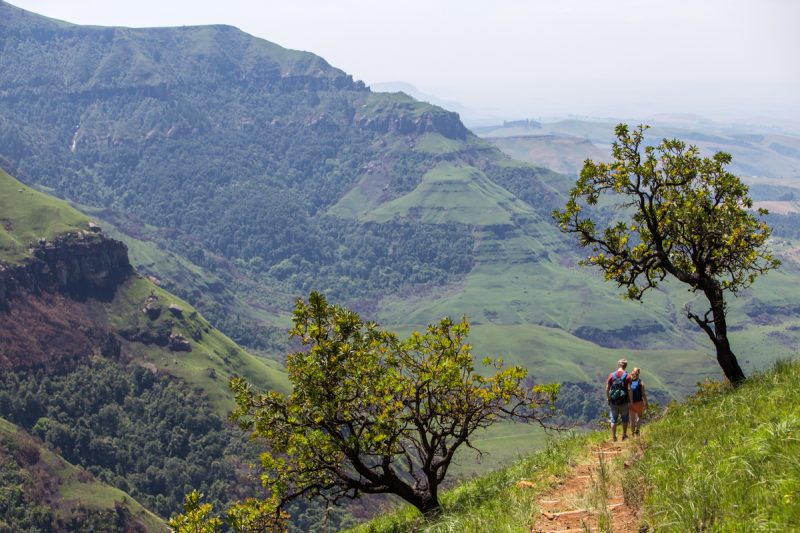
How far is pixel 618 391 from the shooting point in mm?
27906

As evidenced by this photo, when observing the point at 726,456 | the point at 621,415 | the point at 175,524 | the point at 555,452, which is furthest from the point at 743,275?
the point at 175,524

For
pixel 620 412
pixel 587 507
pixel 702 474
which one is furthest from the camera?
pixel 620 412

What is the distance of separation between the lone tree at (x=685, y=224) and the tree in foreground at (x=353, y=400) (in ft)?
34.2

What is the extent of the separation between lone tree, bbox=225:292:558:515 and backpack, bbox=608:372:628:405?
5195 mm

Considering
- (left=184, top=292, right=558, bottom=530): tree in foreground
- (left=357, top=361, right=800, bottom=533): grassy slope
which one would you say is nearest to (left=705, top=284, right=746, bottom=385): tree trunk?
(left=357, top=361, right=800, bottom=533): grassy slope

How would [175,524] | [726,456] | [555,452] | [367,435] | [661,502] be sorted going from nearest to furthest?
1. [661,502]
2. [726,456]
3. [367,435]
4. [175,524]
5. [555,452]

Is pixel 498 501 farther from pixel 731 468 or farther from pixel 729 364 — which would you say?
pixel 729 364

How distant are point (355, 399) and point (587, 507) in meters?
Answer: 8.73

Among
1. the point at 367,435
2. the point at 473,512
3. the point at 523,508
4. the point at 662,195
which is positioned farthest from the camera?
the point at 662,195

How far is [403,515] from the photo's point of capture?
87.9 feet

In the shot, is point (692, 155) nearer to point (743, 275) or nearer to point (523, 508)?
point (743, 275)

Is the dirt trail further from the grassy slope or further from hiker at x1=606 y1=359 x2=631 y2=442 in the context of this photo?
hiker at x1=606 y1=359 x2=631 y2=442

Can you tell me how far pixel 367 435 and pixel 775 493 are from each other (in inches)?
505

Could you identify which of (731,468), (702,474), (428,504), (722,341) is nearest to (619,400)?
(722,341)
